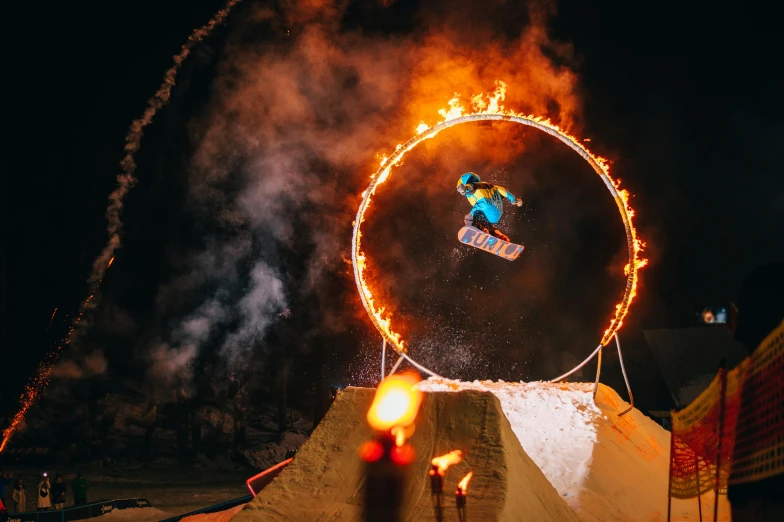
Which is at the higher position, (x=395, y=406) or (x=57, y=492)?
(x=395, y=406)

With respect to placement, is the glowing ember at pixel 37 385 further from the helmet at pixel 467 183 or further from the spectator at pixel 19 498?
the helmet at pixel 467 183

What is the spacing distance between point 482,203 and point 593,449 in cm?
530

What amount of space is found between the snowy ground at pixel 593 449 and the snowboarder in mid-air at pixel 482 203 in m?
3.50

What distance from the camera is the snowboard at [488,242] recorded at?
1224cm

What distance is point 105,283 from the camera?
32.1 m

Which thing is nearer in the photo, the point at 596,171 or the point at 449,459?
→ the point at 449,459

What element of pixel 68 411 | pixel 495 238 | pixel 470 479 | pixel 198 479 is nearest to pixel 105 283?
pixel 68 411

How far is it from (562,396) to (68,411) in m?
27.1

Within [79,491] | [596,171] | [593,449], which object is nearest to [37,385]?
[79,491]

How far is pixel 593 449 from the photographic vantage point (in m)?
10.9

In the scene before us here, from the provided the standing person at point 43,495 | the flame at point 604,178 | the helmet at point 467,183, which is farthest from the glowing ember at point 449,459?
the standing person at point 43,495

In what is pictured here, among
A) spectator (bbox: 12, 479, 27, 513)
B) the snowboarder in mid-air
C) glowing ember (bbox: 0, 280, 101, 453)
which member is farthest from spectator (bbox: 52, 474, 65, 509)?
the snowboarder in mid-air

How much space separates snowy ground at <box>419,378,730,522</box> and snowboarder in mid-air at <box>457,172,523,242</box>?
3.50 meters

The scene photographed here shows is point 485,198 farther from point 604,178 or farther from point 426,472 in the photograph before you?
point 426,472
